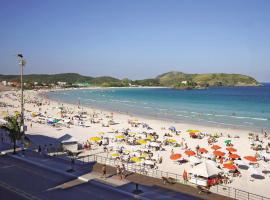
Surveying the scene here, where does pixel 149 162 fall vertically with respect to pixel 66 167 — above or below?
below

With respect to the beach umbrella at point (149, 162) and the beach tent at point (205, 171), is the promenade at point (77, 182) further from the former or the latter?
the beach umbrella at point (149, 162)

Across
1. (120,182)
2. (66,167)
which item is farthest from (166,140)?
(120,182)

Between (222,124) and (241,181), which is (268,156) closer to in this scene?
(241,181)

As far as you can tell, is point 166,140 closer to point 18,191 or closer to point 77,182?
point 77,182

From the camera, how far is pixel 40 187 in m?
16.4

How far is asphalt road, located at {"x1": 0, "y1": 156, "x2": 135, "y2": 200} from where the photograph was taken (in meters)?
15.1

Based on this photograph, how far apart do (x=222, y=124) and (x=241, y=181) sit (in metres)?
29.6

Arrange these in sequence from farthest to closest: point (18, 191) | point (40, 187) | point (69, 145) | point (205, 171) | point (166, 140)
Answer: point (166, 140), point (69, 145), point (205, 171), point (40, 187), point (18, 191)

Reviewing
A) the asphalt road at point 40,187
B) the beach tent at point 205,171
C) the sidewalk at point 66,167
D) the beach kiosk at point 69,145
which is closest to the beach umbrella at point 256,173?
the beach tent at point 205,171

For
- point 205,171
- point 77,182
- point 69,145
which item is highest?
point 205,171

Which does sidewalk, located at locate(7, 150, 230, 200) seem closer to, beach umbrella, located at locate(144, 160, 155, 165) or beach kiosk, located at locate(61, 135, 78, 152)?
beach umbrella, located at locate(144, 160, 155, 165)

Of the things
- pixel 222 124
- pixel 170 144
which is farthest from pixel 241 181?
pixel 222 124

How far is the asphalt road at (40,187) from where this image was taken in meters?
15.1

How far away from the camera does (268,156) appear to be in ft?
80.8
